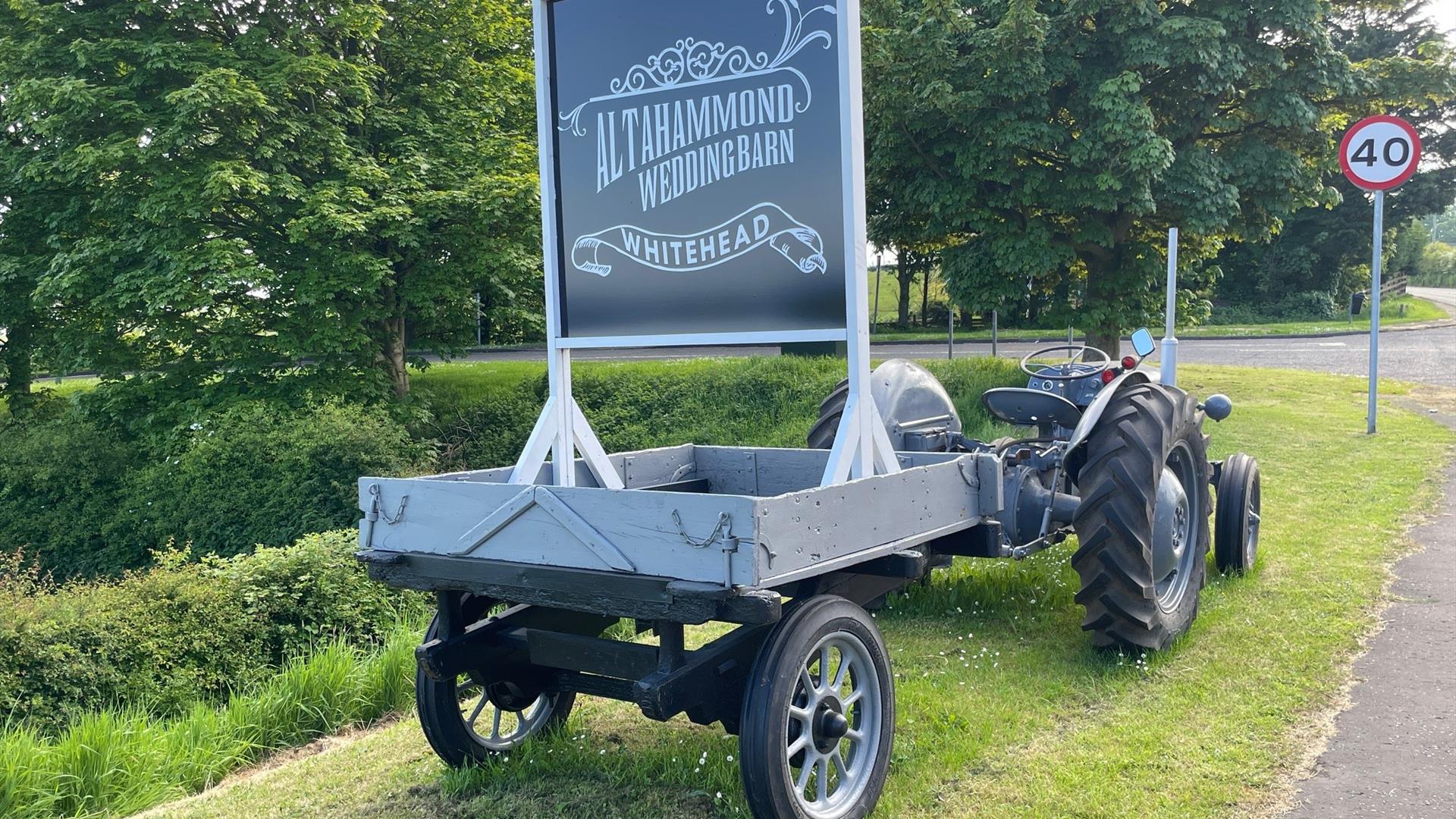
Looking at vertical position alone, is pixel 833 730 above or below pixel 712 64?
below

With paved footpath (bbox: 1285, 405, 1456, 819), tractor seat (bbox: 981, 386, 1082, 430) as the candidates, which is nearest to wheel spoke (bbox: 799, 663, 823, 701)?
paved footpath (bbox: 1285, 405, 1456, 819)

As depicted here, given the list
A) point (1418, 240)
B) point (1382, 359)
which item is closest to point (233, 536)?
point (1382, 359)

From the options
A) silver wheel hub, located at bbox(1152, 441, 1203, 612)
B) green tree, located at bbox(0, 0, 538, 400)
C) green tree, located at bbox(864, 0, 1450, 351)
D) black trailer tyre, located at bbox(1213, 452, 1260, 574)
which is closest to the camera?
silver wheel hub, located at bbox(1152, 441, 1203, 612)

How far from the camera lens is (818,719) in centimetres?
358

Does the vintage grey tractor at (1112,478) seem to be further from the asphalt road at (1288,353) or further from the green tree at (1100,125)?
the asphalt road at (1288,353)

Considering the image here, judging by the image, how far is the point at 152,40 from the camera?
→ 1430 cm

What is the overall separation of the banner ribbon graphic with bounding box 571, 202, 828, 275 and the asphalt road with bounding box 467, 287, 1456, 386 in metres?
14.2

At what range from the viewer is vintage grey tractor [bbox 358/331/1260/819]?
3.27 metres

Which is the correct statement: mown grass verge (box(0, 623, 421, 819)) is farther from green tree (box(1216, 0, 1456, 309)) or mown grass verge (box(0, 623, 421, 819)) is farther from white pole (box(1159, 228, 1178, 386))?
green tree (box(1216, 0, 1456, 309))

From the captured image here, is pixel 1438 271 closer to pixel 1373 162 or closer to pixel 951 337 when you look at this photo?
pixel 951 337

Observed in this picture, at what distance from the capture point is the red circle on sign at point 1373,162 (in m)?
11.7

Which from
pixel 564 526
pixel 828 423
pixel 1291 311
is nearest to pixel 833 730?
pixel 564 526

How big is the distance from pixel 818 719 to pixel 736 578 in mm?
740

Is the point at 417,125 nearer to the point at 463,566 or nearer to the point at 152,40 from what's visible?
the point at 152,40
